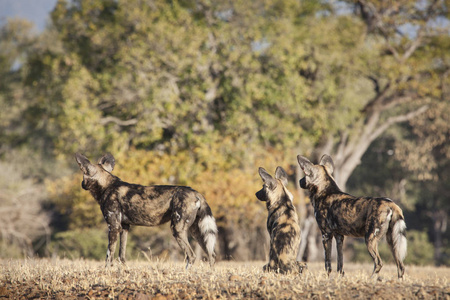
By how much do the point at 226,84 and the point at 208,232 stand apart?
53.7 ft

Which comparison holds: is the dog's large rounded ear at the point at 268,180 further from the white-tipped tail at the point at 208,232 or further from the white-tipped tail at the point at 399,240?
the white-tipped tail at the point at 399,240

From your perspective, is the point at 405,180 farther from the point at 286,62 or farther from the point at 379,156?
the point at 286,62

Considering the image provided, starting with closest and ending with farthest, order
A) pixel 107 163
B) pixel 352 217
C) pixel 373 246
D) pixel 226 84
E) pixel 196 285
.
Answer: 1. pixel 196 285
2. pixel 373 246
3. pixel 352 217
4. pixel 107 163
5. pixel 226 84

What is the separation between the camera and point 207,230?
1041cm

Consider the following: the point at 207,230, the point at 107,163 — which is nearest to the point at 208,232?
the point at 207,230

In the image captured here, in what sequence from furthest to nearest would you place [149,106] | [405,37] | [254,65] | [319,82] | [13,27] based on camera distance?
[13,27], [405,37], [319,82], [254,65], [149,106]

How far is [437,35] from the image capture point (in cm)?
2981

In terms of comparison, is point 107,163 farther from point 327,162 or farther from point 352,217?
point 352,217

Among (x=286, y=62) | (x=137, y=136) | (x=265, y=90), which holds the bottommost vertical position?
(x=137, y=136)

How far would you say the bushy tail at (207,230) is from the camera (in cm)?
1037

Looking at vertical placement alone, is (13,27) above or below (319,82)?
above

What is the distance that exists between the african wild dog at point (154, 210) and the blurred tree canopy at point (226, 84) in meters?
12.7

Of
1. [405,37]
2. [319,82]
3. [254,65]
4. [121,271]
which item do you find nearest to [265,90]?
[254,65]

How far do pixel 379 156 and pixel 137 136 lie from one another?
29.8 m
